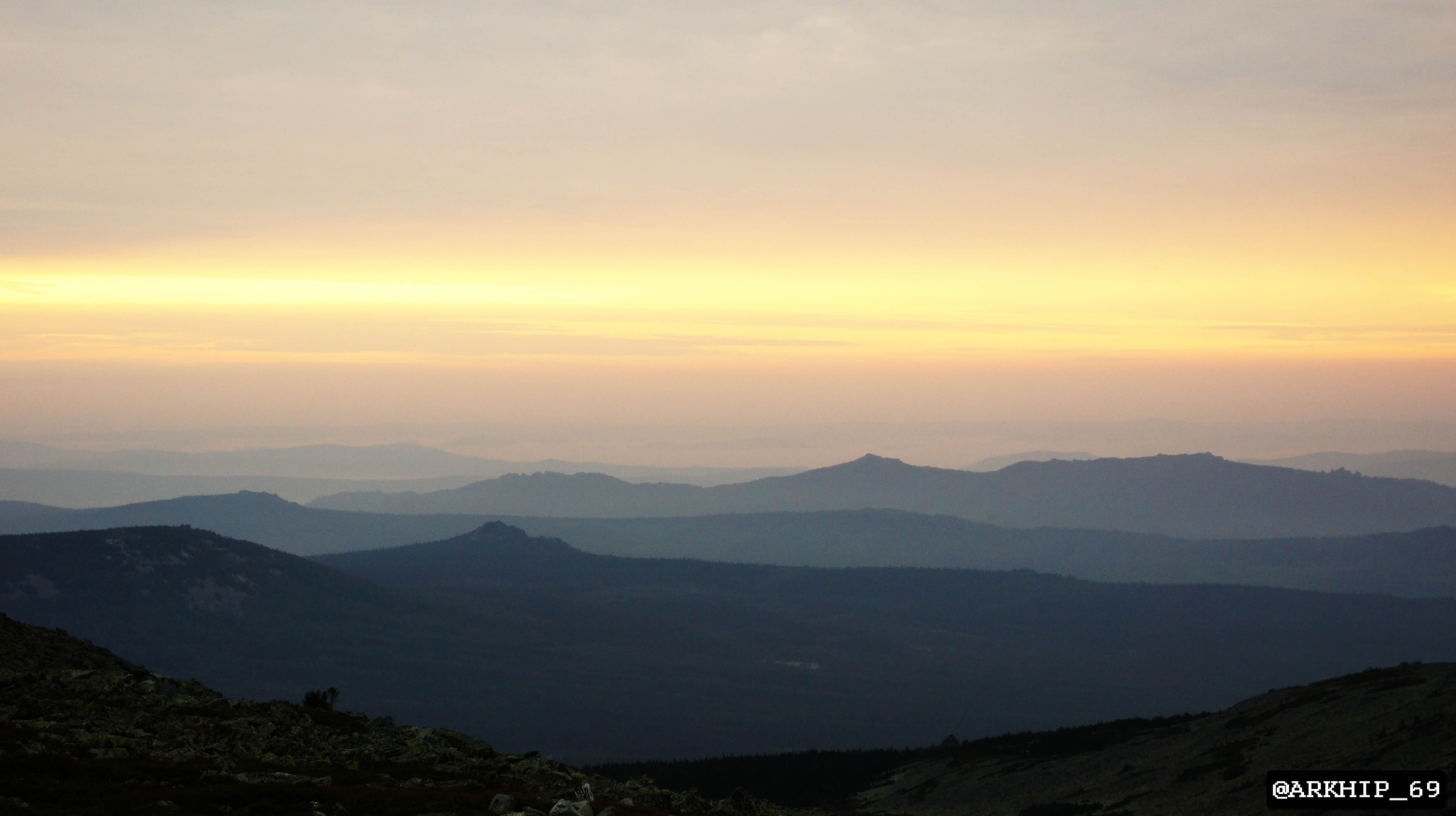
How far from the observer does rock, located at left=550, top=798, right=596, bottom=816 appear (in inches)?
1185

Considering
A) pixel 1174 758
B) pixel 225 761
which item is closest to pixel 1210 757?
pixel 1174 758

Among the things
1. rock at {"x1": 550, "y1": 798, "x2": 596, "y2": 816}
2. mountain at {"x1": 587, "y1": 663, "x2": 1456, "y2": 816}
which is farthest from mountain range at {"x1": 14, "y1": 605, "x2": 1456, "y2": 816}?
mountain at {"x1": 587, "y1": 663, "x2": 1456, "y2": 816}

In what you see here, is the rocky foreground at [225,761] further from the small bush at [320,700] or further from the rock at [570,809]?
the small bush at [320,700]

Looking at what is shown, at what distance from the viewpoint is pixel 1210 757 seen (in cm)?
7306

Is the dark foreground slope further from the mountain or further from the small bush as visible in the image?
the small bush

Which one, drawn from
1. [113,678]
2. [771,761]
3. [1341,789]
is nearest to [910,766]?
[771,761]

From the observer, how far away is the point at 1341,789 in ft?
177

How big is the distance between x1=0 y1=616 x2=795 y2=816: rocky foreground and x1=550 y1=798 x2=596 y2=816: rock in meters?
0.09

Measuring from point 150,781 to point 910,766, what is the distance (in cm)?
8265

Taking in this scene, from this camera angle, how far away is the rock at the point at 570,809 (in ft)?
98.8

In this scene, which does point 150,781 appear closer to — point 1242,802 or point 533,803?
point 533,803

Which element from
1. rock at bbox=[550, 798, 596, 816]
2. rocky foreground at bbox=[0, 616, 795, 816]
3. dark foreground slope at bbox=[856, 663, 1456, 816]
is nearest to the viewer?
rocky foreground at bbox=[0, 616, 795, 816]

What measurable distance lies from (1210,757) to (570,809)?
56077mm

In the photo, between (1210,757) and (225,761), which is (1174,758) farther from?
(225,761)
